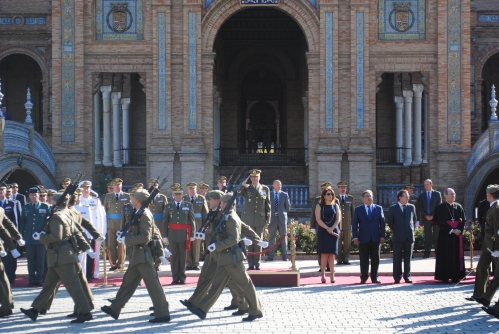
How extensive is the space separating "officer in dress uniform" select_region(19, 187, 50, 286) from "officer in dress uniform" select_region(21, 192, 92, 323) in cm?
442

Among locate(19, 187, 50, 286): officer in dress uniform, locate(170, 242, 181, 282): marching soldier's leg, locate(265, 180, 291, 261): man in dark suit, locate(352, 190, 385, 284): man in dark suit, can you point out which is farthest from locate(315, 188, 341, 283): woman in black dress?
locate(19, 187, 50, 286): officer in dress uniform

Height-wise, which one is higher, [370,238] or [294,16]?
[294,16]

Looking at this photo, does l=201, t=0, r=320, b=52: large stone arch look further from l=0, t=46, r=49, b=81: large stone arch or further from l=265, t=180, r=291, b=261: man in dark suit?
l=265, t=180, r=291, b=261: man in dark suit

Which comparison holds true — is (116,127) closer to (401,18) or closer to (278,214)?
(401,18)

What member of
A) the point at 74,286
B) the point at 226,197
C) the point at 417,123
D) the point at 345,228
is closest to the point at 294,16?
the point at 417,123

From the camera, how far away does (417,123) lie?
31219mm

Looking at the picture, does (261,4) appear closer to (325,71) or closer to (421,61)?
(325,71)

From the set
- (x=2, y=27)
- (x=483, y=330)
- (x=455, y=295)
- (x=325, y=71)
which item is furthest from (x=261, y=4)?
(x=483, y=330)

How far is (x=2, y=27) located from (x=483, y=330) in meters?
25.6

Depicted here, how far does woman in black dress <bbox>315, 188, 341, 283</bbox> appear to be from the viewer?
53.7ft

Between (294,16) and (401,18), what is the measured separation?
3376mm

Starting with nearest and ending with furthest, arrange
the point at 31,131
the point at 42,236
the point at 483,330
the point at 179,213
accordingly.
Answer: the point at 483,330 → the point at 42,236 → the point at 179,213 → the point at 31,131

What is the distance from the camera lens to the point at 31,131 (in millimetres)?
25141

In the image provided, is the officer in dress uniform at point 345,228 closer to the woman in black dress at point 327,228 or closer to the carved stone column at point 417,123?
the woman in black dress at point 327,228
